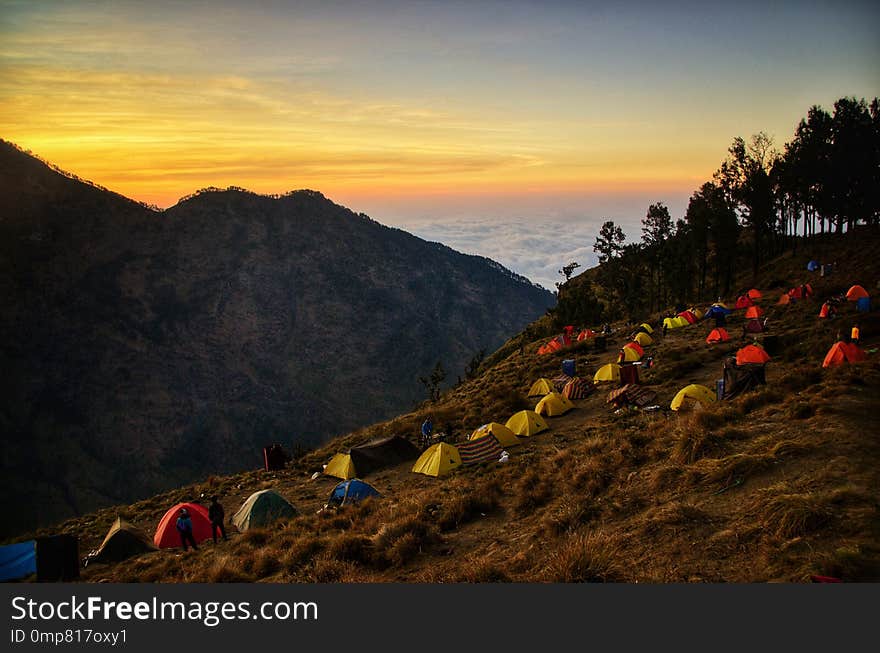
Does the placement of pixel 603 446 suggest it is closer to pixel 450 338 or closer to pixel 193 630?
pixel 193 630

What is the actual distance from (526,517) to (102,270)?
378 ft

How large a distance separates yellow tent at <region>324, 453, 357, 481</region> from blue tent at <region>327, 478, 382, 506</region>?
4.50 meters

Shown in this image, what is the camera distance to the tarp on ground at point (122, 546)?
50.0ft

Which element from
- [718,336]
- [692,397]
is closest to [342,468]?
[692,397]

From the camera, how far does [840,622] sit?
4.11 metres

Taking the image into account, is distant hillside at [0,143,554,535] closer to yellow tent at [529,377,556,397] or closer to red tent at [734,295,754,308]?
red tent at [734,295,754,308]

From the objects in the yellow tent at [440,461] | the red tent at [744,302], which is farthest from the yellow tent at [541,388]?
the red tent at [744,302]

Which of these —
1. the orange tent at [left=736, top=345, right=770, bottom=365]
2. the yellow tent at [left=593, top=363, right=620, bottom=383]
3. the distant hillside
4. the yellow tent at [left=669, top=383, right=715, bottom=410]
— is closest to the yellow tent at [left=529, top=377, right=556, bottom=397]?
the yellow tent at [left=593, top=363, right=620, bottom=383]

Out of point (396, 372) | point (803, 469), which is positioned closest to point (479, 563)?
point (803, 469)

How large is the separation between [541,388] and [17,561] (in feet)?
72.0

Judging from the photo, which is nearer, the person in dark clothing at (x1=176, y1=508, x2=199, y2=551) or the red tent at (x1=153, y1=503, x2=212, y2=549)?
the person in dark clothing at (x1=176, y1=508, x2=199, y2=551)

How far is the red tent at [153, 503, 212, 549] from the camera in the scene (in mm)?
15578

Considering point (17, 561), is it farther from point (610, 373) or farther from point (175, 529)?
point (610, 373)

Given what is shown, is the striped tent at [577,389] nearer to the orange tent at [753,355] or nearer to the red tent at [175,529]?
the orange tent at [753,355]
